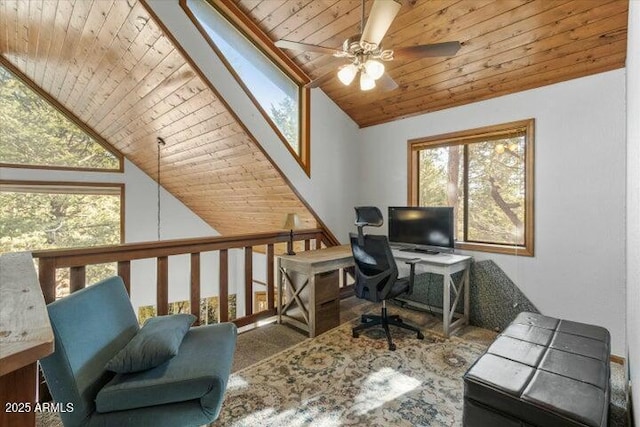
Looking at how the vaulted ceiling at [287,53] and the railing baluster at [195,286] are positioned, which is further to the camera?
the railing baluster at [195,286]

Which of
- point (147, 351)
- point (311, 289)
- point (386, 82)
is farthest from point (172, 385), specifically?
point (386, 82)

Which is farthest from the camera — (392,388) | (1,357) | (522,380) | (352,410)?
(392,388)

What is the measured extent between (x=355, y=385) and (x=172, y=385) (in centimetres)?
131

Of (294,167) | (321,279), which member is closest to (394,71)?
(294,167)

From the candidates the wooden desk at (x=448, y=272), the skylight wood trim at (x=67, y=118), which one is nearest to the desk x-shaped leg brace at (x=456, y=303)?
the wooden desk at (x=448, y=272)

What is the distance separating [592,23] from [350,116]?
254 centimetres

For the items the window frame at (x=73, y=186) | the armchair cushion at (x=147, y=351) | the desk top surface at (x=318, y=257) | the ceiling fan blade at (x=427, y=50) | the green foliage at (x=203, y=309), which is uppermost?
the ceiling fan blade at (x=427, y=50)

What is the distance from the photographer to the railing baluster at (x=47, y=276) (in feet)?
6.31

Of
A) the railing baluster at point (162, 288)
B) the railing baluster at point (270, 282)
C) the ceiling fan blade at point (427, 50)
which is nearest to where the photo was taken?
the ceiling fan blade at point (427, 50)

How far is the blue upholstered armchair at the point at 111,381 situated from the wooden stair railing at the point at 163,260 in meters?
0.65

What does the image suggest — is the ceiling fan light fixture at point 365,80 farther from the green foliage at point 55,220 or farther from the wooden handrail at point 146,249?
the green foliage at point 55,220

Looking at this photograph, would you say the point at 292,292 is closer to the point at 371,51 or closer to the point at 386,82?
the point at 386,82

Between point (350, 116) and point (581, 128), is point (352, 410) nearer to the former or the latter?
point (581, 128)

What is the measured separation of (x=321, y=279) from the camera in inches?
122
